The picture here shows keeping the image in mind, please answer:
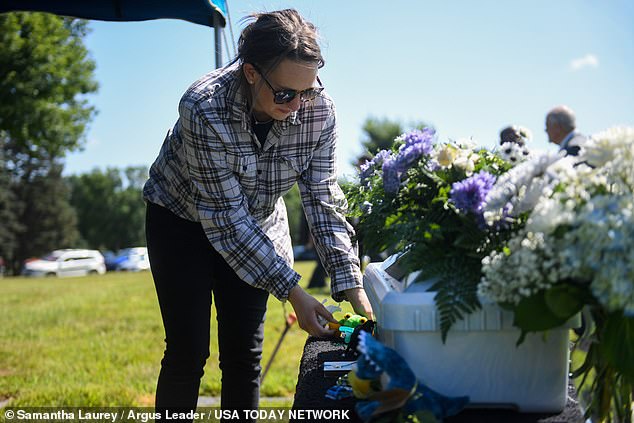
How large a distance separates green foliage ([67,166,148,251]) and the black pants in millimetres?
52935

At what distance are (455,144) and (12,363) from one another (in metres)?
4.12

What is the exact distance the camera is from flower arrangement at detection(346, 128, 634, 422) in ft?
2.90

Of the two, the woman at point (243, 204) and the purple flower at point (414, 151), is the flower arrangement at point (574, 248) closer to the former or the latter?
the purple flower at point (414, 151)

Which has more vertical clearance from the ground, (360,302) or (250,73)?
(250,73)

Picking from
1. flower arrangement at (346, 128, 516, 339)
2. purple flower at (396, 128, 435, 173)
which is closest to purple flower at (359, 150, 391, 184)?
flower arrangement at (346, 128, 516, 339)

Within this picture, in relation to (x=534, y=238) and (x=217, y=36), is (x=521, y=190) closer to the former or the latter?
(x=534, y=238)

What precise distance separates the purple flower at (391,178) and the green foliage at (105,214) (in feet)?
176

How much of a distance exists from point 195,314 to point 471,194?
105cm

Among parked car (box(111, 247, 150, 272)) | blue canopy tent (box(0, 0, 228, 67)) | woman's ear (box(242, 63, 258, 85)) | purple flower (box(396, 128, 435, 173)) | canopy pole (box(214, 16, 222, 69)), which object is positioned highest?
blue canopy tent (box(0, 0, 228, 67))

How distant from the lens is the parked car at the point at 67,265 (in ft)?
103

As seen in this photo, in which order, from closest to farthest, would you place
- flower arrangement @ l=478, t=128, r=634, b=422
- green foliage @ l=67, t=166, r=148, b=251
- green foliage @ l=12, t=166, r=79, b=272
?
flower arrangement @ l=478, t=128, r=634, b=422 → green foliage @ l=12, t=166, r=79, b=272 → green foliage @ l=67, t=166, r=148, b=251

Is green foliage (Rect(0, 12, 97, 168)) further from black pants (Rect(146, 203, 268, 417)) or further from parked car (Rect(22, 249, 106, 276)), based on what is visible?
parked car (Rect(22, 249, 106, 276))

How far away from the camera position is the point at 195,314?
1836 millimetres

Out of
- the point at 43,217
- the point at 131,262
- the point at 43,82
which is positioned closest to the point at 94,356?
the point at 43,82
